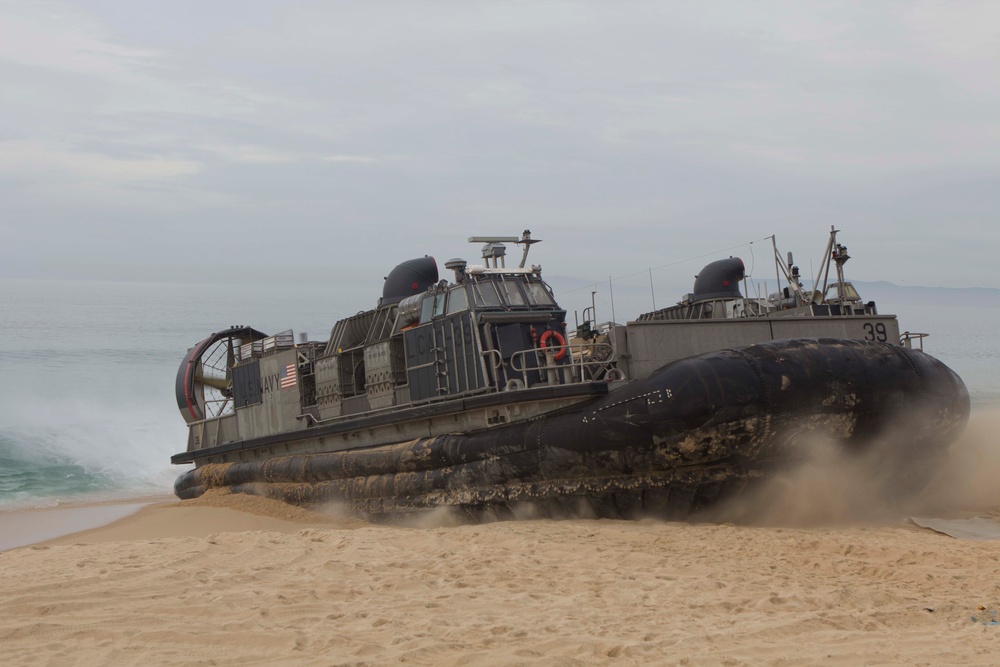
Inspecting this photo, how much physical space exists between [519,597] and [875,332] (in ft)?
26.0

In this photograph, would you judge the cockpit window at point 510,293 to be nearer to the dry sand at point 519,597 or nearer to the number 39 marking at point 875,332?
the dry sand at point 519,597

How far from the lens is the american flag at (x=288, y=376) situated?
15.2m

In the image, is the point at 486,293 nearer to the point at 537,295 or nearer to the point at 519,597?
the point at 537,295

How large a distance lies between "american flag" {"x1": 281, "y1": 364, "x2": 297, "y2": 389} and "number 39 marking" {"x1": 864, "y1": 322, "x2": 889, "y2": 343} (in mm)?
8735

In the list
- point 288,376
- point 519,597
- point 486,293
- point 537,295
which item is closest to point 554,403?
point 486,293

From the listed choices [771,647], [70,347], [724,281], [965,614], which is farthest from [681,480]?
[70,347]

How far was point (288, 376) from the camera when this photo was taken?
50.4ft

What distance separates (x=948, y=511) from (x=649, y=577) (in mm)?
5010

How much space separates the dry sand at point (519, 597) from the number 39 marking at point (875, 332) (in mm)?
3681

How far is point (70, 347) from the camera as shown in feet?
127

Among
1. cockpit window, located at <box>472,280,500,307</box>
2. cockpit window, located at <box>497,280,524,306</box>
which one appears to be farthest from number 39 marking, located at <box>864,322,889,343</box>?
cockpit window, located at <box>472,280,500,307</box>

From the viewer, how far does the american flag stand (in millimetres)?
15250

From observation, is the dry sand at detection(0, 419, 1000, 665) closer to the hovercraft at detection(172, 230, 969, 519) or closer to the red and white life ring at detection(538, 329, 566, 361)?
the hovercraft at detection(172, 230, 969, 519)

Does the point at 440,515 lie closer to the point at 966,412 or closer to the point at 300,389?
the point at 300,389
